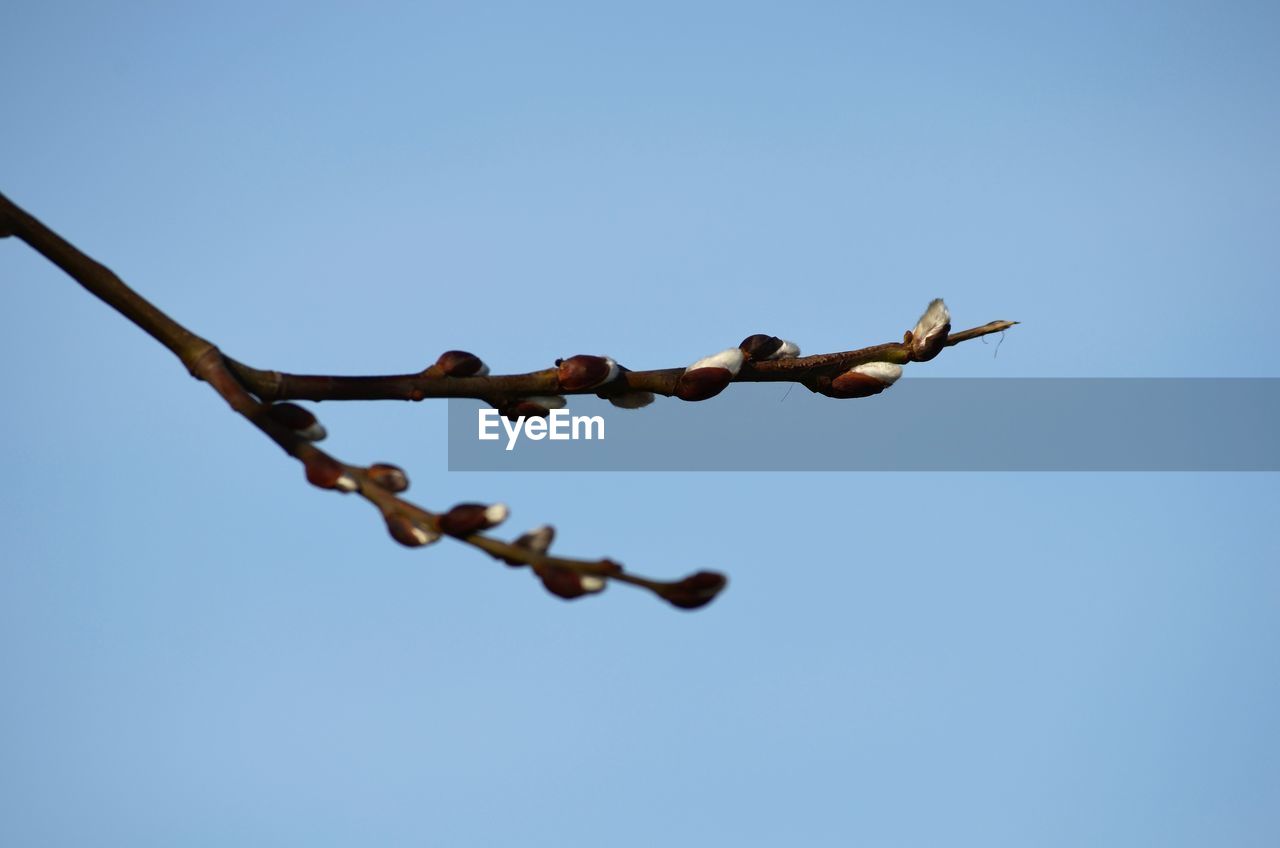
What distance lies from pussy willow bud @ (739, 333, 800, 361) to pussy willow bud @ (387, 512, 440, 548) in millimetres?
610

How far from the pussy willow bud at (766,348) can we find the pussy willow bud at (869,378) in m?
0.10

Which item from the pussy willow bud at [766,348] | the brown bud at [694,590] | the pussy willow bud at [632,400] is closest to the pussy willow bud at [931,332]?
the pussy willow bud at [766,348]

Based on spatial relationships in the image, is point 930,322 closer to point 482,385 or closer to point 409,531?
point 482,385

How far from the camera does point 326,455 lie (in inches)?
58.4

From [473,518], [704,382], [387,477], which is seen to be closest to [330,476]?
[387,477]

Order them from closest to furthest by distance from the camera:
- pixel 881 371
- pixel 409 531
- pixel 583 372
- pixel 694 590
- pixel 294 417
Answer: pixel 694 590
pixel 409 531
pixel 294 417
pixel 583 372
pixel 881 371

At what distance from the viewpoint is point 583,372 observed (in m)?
1.75

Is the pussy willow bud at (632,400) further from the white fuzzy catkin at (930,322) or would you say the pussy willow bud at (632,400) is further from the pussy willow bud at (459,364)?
the white fuzzy catkin at (930,322)

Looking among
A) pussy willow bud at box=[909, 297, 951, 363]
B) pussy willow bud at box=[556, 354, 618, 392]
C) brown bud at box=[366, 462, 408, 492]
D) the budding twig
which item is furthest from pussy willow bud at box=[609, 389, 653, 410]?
brown bud at box=[366, 462, 408, 492]

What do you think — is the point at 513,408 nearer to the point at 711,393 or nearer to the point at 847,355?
the point at 711,393

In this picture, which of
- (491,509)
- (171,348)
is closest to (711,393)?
(491,509)

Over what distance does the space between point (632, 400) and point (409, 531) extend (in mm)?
547

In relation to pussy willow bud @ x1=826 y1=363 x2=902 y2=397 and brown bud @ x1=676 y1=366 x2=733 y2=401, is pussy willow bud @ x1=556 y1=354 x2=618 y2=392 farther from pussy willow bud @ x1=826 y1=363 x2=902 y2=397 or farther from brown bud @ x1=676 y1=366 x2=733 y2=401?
pussy willow bud @ x1=826 y1=363 x2=902 y2=397

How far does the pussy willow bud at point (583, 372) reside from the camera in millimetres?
1745
